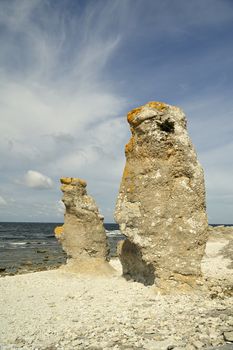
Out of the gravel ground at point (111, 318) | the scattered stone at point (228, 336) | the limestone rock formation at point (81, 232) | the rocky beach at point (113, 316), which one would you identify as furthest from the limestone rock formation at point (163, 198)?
the limestone rock formation at point (81, 232)

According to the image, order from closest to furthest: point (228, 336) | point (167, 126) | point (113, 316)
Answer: point (228, 336)
point (113, 316)
point (167, 126)

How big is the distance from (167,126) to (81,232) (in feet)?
24.8

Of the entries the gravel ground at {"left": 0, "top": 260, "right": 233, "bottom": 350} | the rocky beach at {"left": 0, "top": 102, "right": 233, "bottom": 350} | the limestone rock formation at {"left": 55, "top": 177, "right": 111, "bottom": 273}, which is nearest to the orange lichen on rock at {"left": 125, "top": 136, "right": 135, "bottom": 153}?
the rocky beach at {"left": 0, "top": 102, "right": 233, "bottom": 350}

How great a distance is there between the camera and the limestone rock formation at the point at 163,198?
12430 millimetres

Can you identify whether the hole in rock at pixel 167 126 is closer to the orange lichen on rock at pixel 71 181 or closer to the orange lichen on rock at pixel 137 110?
the orange lichen on rock at pixel 137 110

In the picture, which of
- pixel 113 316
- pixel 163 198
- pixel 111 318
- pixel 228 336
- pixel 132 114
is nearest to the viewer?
pixel 228 336

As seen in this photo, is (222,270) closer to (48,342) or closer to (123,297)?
(123,297)

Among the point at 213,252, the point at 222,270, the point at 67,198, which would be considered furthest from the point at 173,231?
the point at 213,252

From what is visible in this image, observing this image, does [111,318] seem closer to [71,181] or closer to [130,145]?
[130,145]

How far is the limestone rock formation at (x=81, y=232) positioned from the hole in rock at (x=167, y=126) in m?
6.78

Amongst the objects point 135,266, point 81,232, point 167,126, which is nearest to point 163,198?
point 167,126

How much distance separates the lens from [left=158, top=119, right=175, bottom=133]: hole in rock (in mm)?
13234

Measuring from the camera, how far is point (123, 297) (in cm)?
1229

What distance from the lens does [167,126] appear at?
1330 cm
